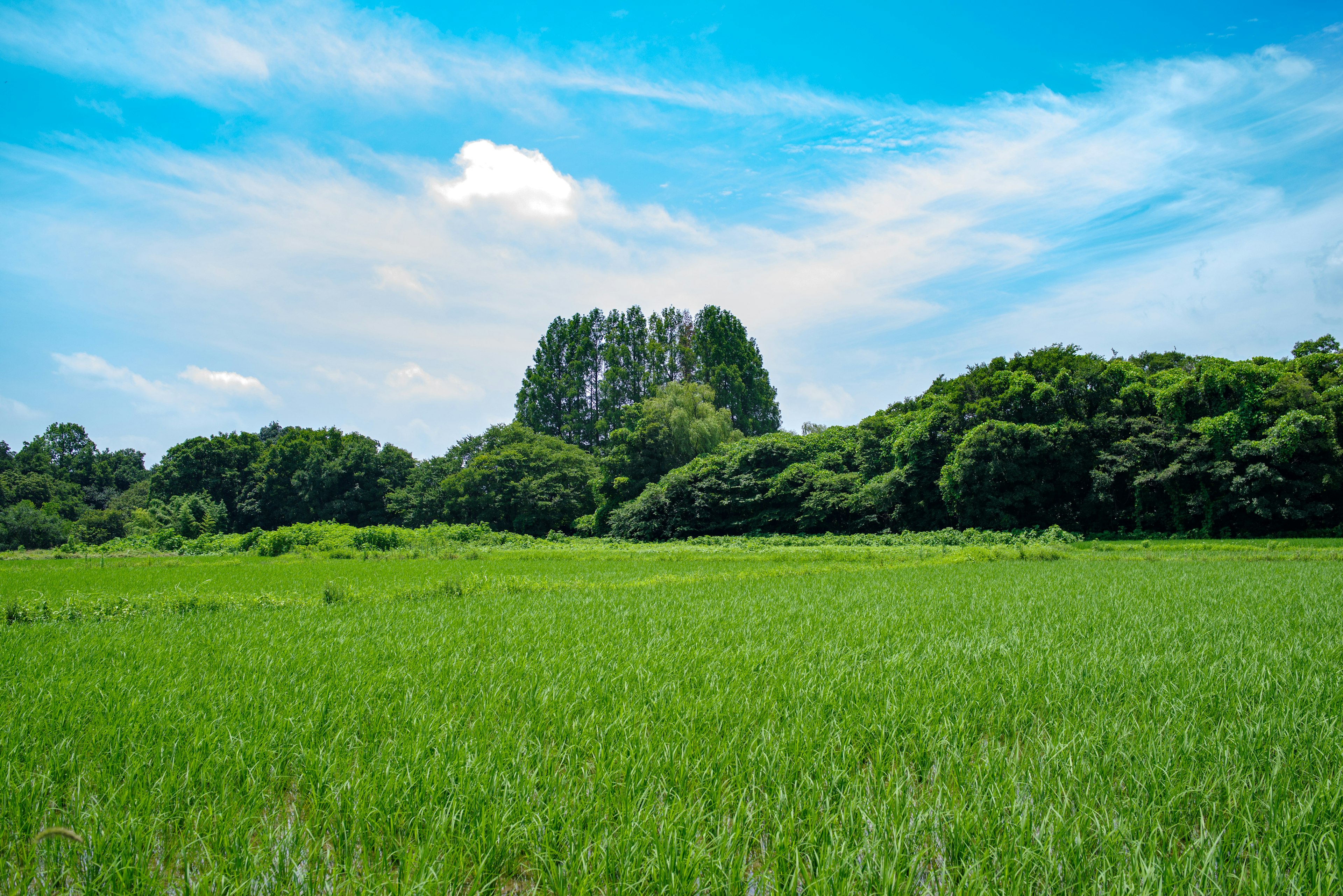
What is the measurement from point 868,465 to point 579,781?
107ft

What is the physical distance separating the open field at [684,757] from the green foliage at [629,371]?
4578 cm

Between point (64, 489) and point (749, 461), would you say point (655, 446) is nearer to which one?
point (749, 461)

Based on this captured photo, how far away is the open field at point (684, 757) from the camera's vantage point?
2.03 meters

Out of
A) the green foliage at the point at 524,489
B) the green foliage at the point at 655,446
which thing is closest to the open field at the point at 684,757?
the green foliage at the point at 655,446

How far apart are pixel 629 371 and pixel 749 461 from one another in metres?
20.1

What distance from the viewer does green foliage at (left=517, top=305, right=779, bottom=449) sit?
52344 millimetres

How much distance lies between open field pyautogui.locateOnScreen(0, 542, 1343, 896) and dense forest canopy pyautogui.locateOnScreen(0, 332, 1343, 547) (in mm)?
20756

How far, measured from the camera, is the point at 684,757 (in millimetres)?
2758

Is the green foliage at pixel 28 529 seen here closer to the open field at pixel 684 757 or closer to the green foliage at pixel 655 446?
the green foliage at pixel 655 446

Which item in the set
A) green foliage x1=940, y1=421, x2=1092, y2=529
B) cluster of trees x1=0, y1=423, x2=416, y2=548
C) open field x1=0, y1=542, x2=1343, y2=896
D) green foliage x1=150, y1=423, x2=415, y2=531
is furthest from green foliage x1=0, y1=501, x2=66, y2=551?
green foliage x1=940, y1=421, x2=1092, y2=529

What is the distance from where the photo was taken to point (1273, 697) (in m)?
3.75

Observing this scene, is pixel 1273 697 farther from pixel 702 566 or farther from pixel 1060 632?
pixel 702 566

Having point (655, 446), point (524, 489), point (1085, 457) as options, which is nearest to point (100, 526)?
point (524, 489)

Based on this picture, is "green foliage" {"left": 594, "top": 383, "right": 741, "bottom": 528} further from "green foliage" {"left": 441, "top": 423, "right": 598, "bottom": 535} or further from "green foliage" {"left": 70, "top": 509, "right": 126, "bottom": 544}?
"green foliage" {"left": 70, "top": 509, "right": 126, "bottom": 544}
